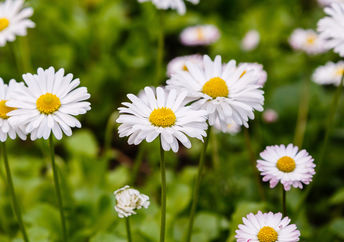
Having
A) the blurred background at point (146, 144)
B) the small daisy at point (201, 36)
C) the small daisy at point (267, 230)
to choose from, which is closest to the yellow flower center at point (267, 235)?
the small daisy at point (267, 230)

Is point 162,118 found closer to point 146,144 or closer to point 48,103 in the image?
point 48,103

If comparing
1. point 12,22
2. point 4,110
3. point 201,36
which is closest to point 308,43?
point 201,36

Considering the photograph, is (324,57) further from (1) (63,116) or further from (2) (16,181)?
(1) (63,116)

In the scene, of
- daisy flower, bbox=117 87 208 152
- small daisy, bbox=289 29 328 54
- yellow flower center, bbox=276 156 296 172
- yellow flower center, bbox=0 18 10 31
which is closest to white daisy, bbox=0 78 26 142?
daisy flower, bbox=117 87 208 152

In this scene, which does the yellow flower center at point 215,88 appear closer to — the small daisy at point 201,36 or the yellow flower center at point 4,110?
the yellow flower center at point 4,110

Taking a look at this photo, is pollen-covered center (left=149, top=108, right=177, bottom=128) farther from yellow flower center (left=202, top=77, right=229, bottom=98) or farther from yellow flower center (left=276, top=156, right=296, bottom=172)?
yellow flower center (left=276, top=156, right=296, bottom=172)

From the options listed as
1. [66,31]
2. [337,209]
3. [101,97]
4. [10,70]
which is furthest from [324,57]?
[10,70]
